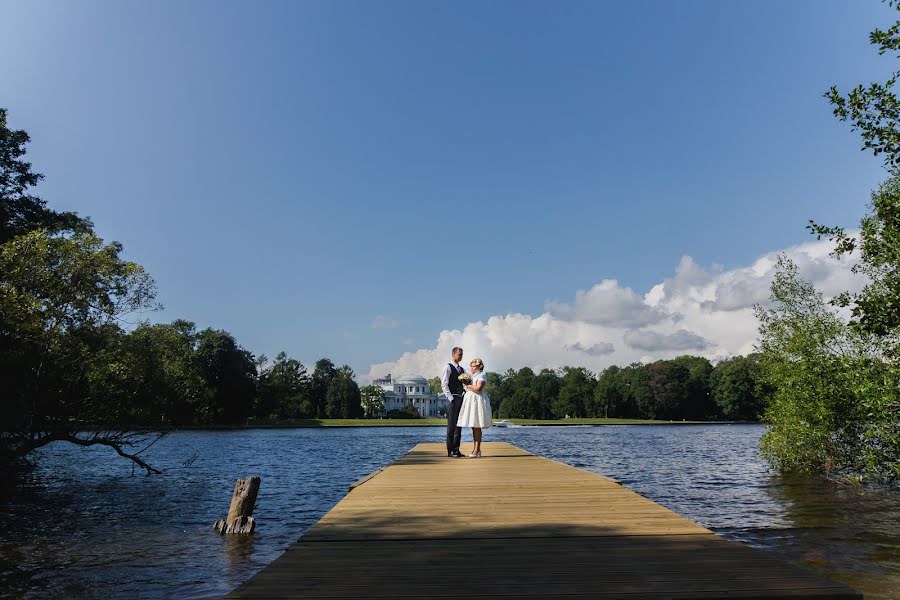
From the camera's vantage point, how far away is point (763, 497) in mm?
16062

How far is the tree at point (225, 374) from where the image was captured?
256 ft

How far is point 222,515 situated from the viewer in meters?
14.3

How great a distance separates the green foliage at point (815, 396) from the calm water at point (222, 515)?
90cm

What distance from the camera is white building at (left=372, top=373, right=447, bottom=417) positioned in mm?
181375

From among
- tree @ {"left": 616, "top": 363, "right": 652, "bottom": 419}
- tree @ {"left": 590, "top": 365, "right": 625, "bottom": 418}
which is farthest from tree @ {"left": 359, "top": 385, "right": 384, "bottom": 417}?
tree @ {"left": 616, "top": 363, "right": 652, "bottom": 419}

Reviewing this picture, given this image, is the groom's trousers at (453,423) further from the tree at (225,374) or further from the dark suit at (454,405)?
the tree at (225,374)

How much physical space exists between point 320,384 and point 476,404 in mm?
104251

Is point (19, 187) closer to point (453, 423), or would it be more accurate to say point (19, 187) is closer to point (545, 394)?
point (453, 423)

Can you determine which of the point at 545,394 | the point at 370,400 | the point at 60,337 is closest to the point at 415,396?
the point at 370,400

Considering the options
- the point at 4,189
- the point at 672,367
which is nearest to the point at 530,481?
the point at 4,189

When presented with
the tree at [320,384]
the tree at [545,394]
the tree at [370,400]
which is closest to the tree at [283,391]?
the tree at [320,384]

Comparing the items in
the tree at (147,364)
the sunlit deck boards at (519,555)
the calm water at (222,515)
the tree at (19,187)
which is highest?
the tree at (19,187)

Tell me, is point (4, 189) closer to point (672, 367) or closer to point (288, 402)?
point (288, 402)

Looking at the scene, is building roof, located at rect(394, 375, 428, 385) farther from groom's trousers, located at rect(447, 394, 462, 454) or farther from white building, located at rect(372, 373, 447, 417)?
groom's trousers, located at rect(447, 394, 462, 454)
